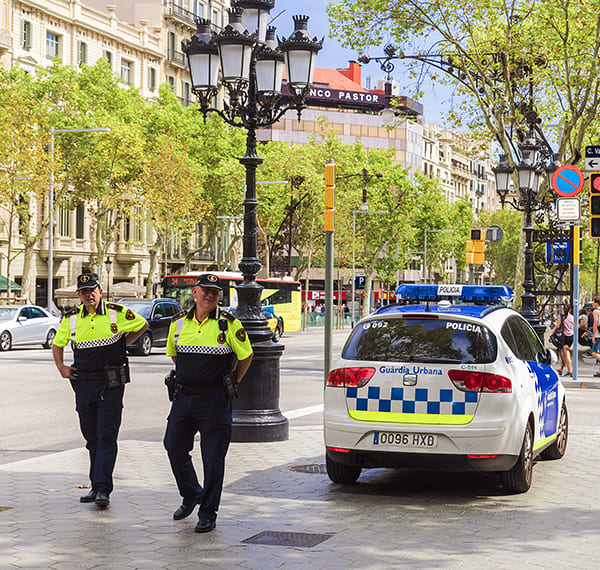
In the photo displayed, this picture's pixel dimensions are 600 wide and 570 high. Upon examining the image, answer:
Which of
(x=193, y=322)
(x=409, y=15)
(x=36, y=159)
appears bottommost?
(x=193, y=322)

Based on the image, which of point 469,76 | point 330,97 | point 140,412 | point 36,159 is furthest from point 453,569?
point 330,97

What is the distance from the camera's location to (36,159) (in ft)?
131

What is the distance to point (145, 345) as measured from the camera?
2994 cm

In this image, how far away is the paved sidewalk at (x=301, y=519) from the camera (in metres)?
6.54

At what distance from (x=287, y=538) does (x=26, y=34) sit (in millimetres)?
53160

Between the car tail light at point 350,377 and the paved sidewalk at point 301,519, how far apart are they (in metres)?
0.90

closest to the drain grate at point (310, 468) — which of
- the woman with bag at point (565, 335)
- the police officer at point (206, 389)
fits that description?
the police officer at point (206, 389)

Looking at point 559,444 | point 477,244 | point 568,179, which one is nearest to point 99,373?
point 559,444

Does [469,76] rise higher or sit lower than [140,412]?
higher

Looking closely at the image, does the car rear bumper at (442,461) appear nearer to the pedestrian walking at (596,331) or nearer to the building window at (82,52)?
the pedestrian walking at (596,331)

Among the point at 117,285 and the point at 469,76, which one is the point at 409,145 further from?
the point at 469,76

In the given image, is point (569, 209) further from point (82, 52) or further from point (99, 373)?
point (82, 52)

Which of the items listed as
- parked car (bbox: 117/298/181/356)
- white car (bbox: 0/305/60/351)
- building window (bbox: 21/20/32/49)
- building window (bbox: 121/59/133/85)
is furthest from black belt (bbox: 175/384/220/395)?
building window (bbox: 121/59/133/85)

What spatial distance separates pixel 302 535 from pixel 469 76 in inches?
878
